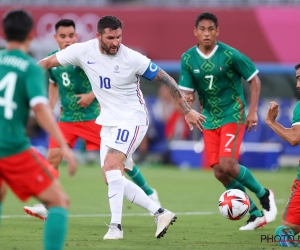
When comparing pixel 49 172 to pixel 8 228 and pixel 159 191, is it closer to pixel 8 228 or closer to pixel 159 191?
pixel 8 228

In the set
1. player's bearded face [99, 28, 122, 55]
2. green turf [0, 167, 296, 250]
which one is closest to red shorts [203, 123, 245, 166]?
green turf [0, 167, 296, 250]

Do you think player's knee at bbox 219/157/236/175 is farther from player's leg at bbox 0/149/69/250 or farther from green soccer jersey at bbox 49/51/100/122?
player's leg at bbox 0/149/69/250

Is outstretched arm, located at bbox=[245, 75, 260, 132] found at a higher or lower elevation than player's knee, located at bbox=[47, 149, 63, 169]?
higher

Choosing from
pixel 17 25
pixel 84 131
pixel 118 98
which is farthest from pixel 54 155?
pixel 17 25

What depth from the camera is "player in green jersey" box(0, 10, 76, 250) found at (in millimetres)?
6043

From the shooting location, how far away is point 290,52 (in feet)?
72.6

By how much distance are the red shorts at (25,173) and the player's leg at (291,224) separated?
10.1 ft

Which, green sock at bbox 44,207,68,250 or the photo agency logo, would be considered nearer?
green sock at bbox 44,207,68,250

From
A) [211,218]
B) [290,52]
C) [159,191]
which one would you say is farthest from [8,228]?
[290,52]

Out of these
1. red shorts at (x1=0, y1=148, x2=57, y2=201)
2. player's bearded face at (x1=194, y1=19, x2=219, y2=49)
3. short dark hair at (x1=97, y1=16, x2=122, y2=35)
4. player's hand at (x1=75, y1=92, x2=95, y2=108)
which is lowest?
red shorts at (x1=0, y1=148, x2=57, y2=201)

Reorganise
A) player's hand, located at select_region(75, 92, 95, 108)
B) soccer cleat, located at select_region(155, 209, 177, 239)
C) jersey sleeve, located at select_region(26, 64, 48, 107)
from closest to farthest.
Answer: jersey sleeve, located at select_region(26, 64, 48, 107) → soccer cleat, located at select_region(155, 209, 177, 239) → player's hand, located at select_region(75, 92, 95, 108)

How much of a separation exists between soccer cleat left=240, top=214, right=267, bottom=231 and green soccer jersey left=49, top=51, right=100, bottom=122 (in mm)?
2864

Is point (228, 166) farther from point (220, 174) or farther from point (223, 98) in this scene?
point (223, 98)

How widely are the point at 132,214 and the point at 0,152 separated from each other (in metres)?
5.41
